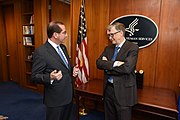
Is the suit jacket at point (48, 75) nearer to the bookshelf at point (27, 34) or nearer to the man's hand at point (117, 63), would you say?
the man's hand at point (117, 63)

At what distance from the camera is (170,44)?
2.49 metres

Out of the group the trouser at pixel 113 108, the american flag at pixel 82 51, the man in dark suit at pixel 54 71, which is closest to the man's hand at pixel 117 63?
the trouser at pixel 113 108

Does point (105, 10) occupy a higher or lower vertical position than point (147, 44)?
higher

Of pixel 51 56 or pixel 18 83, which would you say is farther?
pixel 18 83

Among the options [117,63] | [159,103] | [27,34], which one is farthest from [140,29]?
[27,34]

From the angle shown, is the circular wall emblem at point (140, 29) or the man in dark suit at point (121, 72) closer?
the man in dark suit at point (121, 72)

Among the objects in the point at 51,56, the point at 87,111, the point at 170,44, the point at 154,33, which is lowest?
the point at 87,111

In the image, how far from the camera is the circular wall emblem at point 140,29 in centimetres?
259

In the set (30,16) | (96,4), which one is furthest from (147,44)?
(30,16)

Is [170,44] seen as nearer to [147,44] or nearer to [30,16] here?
[147,44]

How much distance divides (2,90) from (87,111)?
9.08 feet

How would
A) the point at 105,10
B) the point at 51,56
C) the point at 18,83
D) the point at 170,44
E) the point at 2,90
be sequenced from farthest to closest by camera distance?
the point at 18,83
the point at 2,90
the point at 105,10
the point at 170,44
the point at 51,56

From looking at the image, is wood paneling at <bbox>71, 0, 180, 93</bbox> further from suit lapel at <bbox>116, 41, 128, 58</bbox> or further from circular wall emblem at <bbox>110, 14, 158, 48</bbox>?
suit lapel at <bbox>116, 41, 128, 58</bbox>

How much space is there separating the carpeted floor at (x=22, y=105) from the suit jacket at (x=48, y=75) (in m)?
1.33
